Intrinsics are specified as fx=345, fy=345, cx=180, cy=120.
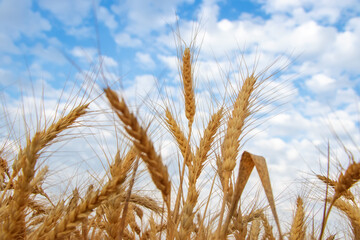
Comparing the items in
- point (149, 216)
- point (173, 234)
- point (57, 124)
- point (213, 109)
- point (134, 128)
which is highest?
Result: point (213, 109)

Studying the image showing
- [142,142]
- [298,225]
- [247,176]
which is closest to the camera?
[142,142]

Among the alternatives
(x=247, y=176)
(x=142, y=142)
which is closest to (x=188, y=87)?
(x=247, y=176)

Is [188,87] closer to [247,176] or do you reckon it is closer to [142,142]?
[247,176]

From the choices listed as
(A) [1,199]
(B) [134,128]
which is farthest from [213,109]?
(A) [1,199]

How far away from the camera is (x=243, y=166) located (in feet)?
6.32

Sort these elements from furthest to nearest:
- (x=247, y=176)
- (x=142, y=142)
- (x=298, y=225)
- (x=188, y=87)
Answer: (x=188, y=87)
(x=298, y=225)
(x=247, y=176)
(x=142, y=142)

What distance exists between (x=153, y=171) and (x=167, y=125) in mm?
1234

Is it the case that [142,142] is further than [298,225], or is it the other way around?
[298,225]

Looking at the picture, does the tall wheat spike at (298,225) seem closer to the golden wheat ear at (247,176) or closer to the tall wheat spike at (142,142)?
the golden wheat ear at (247,176)

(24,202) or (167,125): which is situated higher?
(167,125)

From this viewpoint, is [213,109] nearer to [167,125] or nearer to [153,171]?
[167,125]

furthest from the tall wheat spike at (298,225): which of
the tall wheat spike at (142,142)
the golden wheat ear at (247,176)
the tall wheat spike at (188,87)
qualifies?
the tall wheat spike at (142,142)

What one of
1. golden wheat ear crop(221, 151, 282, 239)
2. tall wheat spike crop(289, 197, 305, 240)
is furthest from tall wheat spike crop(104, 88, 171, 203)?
tall wheat spike crop(289, 197, 305, 240)

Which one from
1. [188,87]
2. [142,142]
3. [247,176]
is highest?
[188,87]
